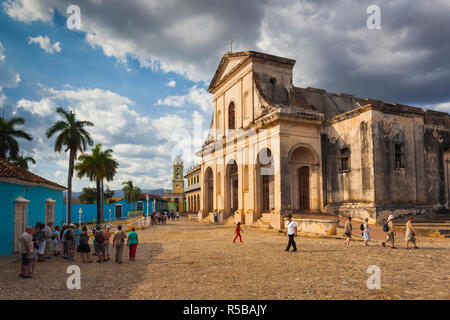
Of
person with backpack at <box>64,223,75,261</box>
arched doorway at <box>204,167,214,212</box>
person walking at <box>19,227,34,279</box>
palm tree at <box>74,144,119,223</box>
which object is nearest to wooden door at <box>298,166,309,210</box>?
arched doorway at <box>204,167,214,212</box>

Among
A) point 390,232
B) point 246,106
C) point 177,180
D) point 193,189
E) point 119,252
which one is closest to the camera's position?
point 119,252

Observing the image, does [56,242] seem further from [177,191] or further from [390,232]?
[177,191]

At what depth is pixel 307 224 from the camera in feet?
57.7

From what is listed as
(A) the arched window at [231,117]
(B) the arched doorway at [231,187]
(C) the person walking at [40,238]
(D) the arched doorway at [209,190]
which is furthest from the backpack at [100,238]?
(D) the arched doorway at [209,190]

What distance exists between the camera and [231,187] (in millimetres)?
29812

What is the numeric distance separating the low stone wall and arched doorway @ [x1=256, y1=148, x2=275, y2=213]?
5.12 meters

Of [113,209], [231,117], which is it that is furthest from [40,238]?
[113,209]

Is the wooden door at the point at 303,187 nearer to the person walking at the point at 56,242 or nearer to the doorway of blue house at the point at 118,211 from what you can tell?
the person walking at the point at 56,242

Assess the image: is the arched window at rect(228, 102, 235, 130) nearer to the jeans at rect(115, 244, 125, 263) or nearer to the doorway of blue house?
the jeans at rect(115, 244, 125, 263)

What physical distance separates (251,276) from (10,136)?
28.8 m
